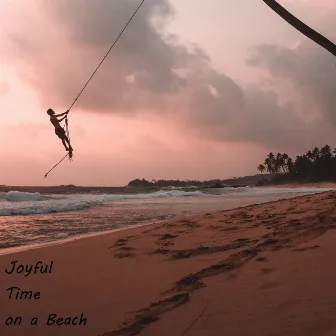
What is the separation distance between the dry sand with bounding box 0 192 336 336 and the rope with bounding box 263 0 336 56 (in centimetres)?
206

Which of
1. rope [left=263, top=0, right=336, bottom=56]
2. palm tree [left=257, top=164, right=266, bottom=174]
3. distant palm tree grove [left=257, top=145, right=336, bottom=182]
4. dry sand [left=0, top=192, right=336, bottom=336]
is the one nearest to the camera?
rope [left=263, top=0, right=336, bottom=56]

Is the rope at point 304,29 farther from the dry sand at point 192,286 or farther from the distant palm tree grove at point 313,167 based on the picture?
the distant palm tree grove at point 313,167

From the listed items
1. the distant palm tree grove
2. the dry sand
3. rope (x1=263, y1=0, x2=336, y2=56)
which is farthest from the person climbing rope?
the distant palm tree grove

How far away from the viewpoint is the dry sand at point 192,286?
297 cm

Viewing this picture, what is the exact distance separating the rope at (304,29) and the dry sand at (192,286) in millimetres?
2063

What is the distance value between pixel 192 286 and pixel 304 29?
2.66 metres

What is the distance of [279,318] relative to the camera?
290 centimetres

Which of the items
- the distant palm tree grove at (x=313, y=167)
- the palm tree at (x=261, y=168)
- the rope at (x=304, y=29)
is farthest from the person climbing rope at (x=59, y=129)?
the palm tree at (x=261, y=168)

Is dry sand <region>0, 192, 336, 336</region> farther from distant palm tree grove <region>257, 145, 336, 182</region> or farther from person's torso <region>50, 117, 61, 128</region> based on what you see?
distant palm tree grove <region>257, 145, 336, 182</region>

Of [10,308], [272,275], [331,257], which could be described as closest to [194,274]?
[272,275]

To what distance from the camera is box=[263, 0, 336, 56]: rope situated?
2.67 metres

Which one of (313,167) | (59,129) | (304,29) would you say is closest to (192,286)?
(304,29)

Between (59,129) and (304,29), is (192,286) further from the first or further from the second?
(59,129)

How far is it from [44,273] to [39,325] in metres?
1.77
